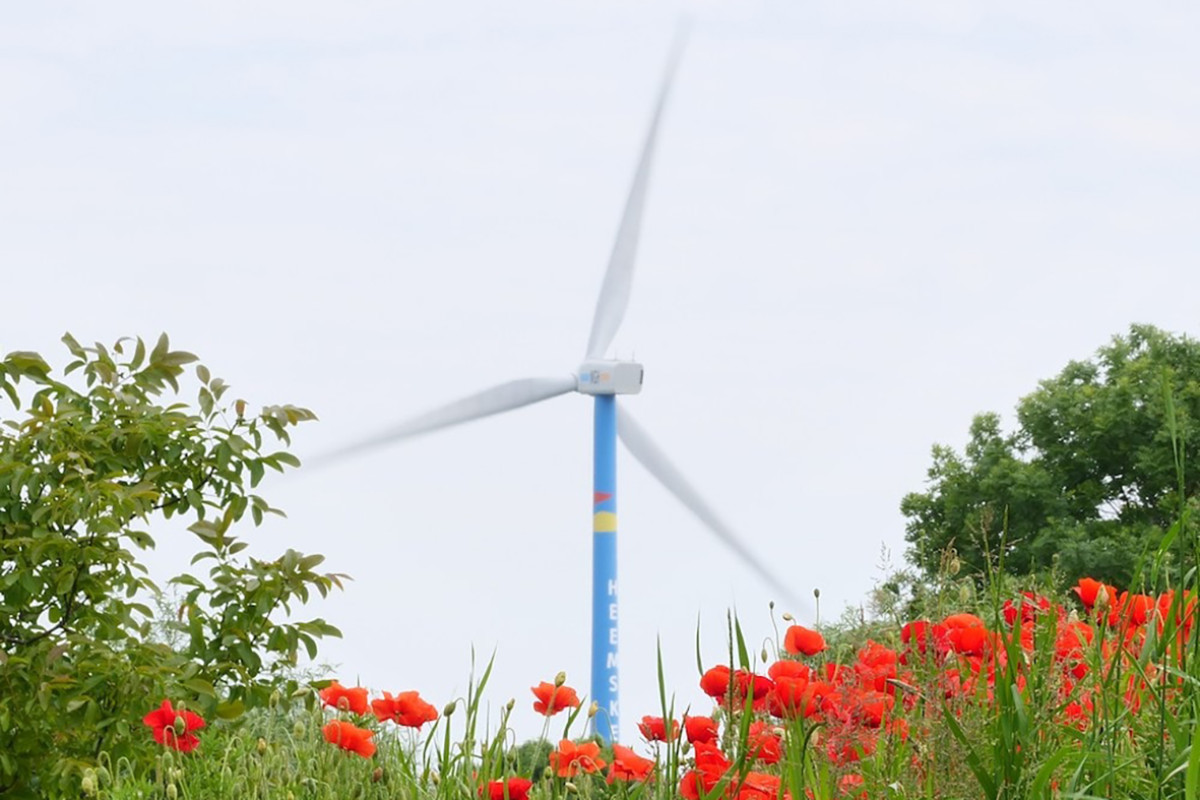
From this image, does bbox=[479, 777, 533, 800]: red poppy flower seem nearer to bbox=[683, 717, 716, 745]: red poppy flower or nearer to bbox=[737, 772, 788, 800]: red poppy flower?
bbox=[683, 717, 716, 745]: red poppy flower

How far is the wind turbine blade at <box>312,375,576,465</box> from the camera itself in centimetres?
2064

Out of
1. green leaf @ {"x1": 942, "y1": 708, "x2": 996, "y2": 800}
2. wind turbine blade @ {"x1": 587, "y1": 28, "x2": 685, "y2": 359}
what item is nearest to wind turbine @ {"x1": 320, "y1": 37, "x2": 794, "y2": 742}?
wind turbine blade @ {"x1": 587, "y1": 28, "x2": 685, "y2": 359}

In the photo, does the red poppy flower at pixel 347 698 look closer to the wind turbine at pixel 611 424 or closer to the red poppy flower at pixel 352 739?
the red poppy flower at pixel 352 739

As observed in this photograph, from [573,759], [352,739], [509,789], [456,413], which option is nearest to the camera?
[509,789]

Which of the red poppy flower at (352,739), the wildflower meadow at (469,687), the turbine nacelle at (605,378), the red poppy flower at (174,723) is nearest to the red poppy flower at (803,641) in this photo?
the wildflower meadow at (469,687)

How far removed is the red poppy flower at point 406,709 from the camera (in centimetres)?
411

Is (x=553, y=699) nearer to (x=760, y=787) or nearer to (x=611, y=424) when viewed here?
(x=760, y=787)

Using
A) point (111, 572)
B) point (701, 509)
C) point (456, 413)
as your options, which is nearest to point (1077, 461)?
point (701, 509)

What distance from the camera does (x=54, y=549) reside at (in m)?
6.16

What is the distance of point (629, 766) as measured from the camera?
3.53 m

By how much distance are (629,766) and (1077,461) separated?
2487 cm

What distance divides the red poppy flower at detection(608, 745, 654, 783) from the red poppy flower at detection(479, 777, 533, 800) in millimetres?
236

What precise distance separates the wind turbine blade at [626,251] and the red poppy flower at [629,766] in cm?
1943

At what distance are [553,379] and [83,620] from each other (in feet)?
53.4
